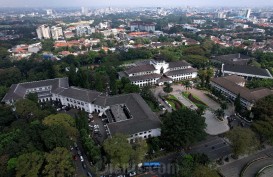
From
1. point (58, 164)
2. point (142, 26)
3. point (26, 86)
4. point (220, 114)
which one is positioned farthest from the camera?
point (142, 26)

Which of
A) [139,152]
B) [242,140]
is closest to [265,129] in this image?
[242,140]

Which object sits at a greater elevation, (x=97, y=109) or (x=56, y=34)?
(x=56, y=34)

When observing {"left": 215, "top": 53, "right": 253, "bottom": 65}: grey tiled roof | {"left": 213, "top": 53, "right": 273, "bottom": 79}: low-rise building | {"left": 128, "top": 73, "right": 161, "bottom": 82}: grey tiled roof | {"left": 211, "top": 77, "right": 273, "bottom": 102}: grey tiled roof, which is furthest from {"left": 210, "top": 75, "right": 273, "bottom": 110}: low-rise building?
{"left": 215, "top": 53, "right": 253, "bottom": 65}: grey tiled roof

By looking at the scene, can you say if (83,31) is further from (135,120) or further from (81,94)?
(135,120)

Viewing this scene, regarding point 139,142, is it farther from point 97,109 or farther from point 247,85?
point 247,85

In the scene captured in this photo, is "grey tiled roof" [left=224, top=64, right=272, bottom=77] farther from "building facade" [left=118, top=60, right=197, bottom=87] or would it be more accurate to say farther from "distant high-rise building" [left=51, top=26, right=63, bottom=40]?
"distant high-rise building" [left=51, top=26, right=63, bottom=40]

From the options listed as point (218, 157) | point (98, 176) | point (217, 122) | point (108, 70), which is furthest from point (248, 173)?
point (108, 70)
